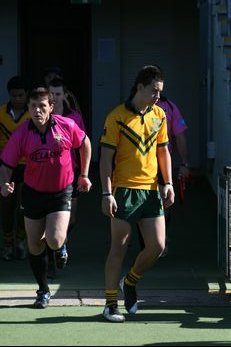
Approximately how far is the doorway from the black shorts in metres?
7.99

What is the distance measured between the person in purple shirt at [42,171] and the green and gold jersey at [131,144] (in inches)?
19.4

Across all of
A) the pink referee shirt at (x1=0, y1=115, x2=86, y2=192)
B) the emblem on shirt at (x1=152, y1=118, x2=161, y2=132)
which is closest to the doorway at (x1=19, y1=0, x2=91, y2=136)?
the pink referee shirt at (x1=0, y1=115, x2=86, y2=192)

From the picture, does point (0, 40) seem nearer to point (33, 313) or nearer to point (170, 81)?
point (170, 81)

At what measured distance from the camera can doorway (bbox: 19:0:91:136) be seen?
50.2 ft

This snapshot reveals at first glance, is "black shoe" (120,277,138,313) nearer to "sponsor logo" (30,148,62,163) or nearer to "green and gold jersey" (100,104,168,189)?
"green and gold jersey" (100,104,168,189)

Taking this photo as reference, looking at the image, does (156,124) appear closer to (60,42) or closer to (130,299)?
(130,299)

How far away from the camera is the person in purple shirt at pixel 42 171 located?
24.0ft

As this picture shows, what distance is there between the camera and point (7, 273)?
8.80m

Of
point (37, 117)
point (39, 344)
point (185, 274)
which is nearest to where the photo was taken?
point (39, 344)

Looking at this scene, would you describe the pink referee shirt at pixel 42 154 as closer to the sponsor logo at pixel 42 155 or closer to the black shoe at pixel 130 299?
the sponsor logo at pixel 42 155

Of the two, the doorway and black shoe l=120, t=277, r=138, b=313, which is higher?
the doorway

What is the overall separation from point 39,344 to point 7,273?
2450mm

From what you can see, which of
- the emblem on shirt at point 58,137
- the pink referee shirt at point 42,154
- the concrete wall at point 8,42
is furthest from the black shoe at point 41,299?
the concrete wall at point 8,42

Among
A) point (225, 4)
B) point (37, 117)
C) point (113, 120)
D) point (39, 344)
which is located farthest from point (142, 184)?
point (225, 4)
